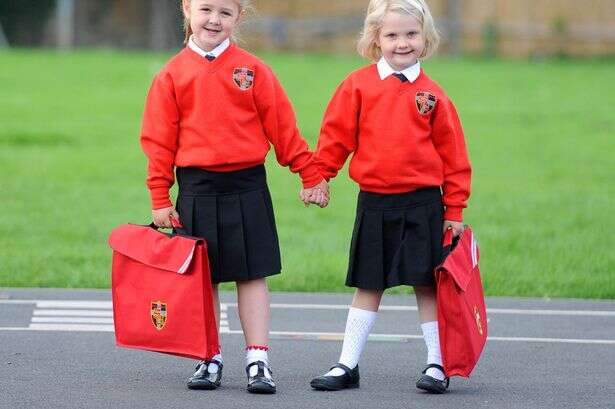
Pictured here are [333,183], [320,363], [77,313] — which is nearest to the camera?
[320,363]

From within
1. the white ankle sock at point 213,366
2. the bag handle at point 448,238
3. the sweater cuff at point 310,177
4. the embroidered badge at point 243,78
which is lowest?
the white ankle sock at point 213,366

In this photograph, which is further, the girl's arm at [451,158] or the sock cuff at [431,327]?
the sock cuff at [431,327]

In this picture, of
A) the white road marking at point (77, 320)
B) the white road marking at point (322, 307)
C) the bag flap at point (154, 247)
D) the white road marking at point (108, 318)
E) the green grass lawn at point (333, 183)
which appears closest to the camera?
the bag flap at point (154, 247)

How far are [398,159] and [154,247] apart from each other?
42.3 inches

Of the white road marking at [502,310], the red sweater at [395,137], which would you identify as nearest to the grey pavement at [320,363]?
the white road marking at [502,310]

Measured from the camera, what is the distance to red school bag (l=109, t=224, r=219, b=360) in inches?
237

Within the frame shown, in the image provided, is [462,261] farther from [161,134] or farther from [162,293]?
[161,134]

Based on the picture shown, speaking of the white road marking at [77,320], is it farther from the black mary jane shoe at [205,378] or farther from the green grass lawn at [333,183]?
the black mary jane shoe at [205,378]

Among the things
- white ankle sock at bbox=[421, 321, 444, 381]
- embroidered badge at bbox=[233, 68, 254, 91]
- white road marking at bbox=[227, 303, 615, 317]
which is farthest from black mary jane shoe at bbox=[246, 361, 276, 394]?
white road marking at bbox=[227, 303, 615, 317]

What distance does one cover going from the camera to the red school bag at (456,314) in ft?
20.0

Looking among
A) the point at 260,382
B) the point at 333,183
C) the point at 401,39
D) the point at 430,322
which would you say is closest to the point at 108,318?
the point at 260,382

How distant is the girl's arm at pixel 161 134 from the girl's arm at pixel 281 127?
36 centimetres

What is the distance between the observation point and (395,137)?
6148mm

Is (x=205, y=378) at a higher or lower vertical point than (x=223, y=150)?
lower
